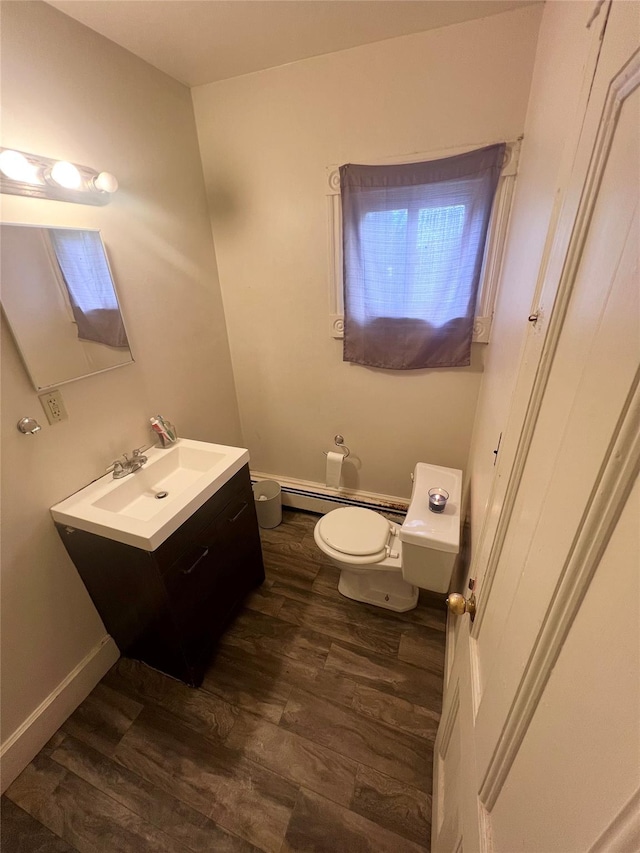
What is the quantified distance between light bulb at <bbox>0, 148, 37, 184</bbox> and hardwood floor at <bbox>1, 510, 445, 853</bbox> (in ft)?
6.32

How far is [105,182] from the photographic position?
1.23 metres

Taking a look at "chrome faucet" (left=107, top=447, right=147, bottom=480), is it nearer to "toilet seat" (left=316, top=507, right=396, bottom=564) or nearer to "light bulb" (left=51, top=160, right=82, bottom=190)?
"toilet seat" (left=316, top=507, right=396, bottom=564)

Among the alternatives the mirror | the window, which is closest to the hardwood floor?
the mirror

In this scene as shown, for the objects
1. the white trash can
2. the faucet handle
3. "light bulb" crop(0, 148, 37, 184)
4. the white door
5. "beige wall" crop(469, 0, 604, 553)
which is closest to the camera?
the white door

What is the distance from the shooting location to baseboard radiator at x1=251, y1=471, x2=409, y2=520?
7.20 ft

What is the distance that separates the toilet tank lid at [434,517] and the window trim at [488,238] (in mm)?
686

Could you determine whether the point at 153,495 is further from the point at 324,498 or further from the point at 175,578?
the point at 324,498

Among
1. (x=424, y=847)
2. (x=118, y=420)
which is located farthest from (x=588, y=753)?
(x=118, y=420)

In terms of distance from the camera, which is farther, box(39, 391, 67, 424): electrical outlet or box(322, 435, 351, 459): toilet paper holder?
box(322, 435, 351, 459): toilet paper holder

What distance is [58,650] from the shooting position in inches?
52.6

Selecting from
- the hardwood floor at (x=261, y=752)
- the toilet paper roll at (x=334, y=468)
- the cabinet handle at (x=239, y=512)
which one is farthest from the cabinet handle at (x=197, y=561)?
the toilet paper roll at (x=334, y=468)

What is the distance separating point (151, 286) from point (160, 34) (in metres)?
0.89

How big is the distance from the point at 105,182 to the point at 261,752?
2164 mm

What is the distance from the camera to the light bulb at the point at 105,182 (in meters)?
1.22
